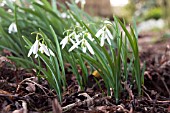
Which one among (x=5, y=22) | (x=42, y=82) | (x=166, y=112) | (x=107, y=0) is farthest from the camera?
(x=107, y=0)

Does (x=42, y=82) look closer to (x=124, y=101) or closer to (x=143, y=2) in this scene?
(x=124, y=101)

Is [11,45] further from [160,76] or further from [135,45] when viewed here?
[160,76]

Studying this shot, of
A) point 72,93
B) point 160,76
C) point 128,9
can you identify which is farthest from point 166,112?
point 128,9

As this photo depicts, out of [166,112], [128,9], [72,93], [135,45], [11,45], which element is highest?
[128,9]

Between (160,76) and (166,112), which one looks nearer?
(166,112)

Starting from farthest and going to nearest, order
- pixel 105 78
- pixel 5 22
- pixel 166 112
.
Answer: pixel 5 22 < pixel 105 78 < pixel 166 112

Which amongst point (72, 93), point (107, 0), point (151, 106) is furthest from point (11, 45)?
point (107, 0)

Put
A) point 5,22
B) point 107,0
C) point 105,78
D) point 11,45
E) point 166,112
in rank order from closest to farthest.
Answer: point 166,112, point 105,78, point 11,45, point 5,22, point 107,0

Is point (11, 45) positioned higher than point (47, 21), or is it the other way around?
point (47, 21)

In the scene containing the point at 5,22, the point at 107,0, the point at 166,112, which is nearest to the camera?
the point at 166,112
